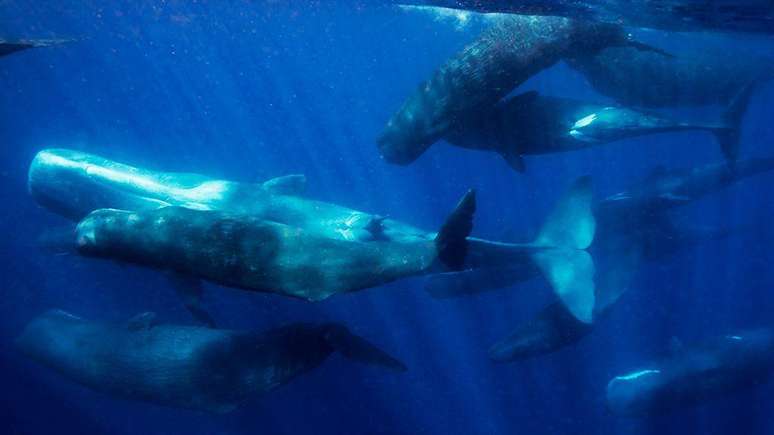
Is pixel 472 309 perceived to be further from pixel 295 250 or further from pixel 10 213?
pixel 10 213

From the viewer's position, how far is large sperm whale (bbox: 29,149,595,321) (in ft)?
36.9

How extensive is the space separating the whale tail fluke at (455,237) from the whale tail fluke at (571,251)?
4439mm

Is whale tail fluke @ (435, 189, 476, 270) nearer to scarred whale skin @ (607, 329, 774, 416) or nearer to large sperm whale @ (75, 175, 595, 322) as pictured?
large sperm whale @ (75, 175, 595, 322)

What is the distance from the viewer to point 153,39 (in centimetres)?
6412

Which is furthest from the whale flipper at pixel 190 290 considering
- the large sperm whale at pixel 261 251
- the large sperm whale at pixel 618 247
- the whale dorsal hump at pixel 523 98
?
the whale dorsal hump at pixel 523 98

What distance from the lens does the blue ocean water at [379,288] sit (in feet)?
56.4

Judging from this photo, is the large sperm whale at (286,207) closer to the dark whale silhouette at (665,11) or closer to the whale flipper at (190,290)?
the whale flipper at (190,290)

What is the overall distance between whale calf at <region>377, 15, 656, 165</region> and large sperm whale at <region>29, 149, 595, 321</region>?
2339 millimetres

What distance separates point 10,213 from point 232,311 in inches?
631

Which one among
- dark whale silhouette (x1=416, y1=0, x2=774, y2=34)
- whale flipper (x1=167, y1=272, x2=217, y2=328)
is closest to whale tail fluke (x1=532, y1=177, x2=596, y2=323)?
dark whale silhouette (x1=416, y1=0, x2=774, y2=34)

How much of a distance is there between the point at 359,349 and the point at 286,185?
5.26 metres

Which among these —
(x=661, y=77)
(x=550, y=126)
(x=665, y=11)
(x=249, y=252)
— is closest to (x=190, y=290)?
(x=249, y=252)

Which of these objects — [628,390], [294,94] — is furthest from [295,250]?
[294,94]

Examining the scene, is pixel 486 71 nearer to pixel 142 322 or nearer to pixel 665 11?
pixel 665 11
